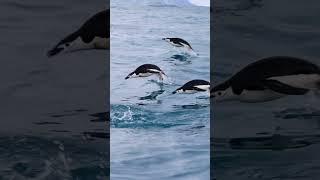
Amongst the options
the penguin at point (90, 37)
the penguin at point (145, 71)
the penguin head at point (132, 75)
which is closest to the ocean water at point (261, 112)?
the penguin at point (145, 71)

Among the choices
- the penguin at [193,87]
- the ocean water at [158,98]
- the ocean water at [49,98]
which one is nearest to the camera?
the ocean water at [49,98]

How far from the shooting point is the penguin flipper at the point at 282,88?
443 centimetres

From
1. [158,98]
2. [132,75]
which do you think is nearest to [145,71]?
[132,75]

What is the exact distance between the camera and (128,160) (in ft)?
13.9

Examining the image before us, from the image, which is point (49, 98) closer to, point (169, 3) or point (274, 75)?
point (169, 3)

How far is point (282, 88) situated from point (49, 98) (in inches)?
70.2

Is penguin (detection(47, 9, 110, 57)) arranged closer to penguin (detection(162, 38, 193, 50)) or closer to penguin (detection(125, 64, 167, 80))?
penguin (detection(125, 64, 167, 80))

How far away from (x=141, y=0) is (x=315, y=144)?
1763 mm

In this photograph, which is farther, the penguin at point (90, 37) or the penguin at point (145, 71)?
the penguin at point (145, 71)

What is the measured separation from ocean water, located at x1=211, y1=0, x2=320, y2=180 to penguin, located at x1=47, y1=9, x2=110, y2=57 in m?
0.83

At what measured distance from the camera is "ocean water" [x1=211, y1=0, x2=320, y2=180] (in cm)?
440

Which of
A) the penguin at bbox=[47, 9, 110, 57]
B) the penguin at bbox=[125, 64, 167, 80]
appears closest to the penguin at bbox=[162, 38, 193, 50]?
the penguin at bbox=[125, 64, 167, 80]

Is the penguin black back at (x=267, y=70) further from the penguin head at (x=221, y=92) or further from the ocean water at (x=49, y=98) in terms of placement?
the ocean water at (x=49, y=98)

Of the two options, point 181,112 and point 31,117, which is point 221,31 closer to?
point 181,112
